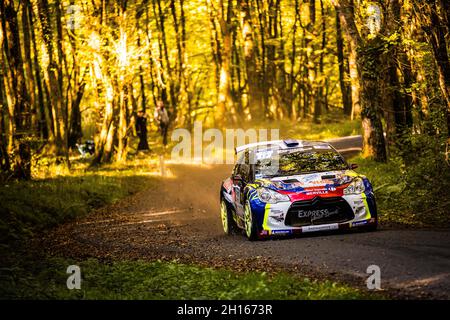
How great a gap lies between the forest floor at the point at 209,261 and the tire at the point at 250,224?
0.55ft

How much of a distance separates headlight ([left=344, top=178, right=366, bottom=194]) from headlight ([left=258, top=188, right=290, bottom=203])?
108 centimetres

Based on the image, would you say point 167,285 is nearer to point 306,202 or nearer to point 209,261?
point 209,261

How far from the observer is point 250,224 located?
40.6 ft

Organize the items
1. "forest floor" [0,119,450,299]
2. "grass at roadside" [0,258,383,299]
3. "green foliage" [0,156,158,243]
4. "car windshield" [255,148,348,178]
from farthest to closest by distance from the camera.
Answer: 1. "green foliage" [0,156,158,243]
2. "car windshield" [255,148,348,178]
3. "forest floor" [0,119,450,299]
4. "grass at roadside" [0,258,383,299]

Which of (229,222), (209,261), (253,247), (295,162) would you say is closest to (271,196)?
(253,247)

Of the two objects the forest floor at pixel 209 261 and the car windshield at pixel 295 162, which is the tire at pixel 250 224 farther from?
the car windshield at pixel 295 162

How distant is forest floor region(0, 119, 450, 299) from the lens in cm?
845


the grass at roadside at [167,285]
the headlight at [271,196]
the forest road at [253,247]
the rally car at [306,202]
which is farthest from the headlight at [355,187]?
the grass at roadside at [167,285]

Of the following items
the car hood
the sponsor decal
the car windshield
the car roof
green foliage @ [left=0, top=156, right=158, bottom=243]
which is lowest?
green foliage @ [left=0, top=156, right=158, bottom=243]

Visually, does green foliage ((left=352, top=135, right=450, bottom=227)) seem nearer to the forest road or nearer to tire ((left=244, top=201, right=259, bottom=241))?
the forest road

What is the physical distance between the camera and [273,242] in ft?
39.3

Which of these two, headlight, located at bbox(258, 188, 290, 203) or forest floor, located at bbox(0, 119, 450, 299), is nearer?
forest floor, located at bbox(0, 119, 450, 299)

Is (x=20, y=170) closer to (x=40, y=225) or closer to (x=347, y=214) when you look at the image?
(x=40, y=225)

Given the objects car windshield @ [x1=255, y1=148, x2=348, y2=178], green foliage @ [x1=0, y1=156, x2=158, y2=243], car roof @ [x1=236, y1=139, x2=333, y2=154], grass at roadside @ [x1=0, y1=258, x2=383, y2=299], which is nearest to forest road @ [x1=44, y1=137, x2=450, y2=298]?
grass at roadside @ [x1=0, y1=258, x2=383, y2=299]
